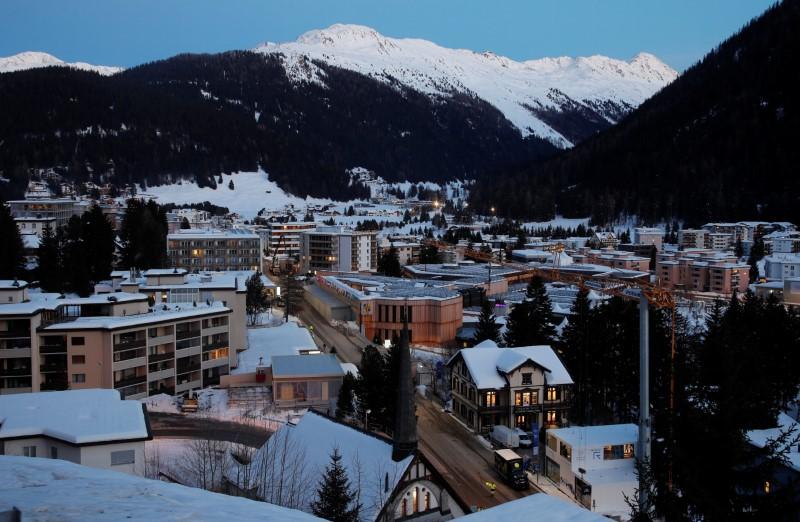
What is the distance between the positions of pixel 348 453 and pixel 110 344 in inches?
534

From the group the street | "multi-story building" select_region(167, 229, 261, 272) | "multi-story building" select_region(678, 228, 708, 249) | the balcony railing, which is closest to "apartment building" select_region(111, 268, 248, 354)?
the balcony railing

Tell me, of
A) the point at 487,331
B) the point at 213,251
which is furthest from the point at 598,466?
the point at 213,251

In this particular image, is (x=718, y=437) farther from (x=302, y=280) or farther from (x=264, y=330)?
(x=302, y=280)

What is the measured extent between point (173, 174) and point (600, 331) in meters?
112

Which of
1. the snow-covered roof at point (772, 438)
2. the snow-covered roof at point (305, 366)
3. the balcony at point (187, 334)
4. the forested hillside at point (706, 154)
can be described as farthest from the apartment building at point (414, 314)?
the forested hillside at point (706, 154)

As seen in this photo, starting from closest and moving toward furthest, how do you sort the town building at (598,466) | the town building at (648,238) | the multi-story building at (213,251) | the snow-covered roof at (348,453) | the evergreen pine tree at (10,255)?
the snow-covered roof at (348,453) → the town building at (598,466) → the evergreen pine tree at (10,255) → the multi-story building at (213,251) → the town building at (648,238)

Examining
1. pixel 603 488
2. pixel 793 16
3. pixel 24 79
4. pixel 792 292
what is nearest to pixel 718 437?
pixel 603 488

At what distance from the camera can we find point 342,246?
61688 mm

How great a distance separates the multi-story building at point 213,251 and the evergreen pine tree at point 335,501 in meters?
44.0

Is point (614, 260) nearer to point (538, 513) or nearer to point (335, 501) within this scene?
point (335, 501)

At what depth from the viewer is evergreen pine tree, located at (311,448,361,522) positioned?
35.7 ft

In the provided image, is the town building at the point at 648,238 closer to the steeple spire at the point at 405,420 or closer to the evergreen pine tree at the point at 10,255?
the evergreen pine tree at the point at 10,255

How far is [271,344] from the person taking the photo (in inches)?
1250

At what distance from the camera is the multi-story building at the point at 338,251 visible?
61.8 meters
